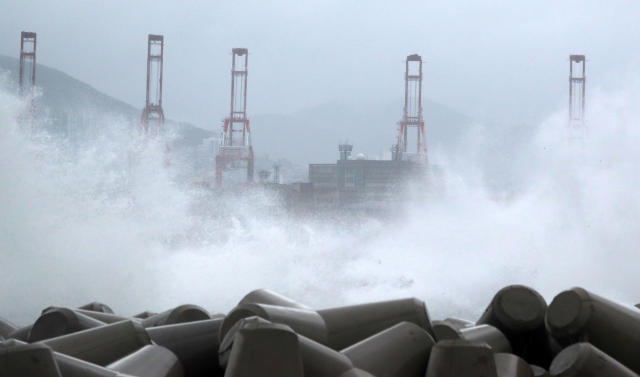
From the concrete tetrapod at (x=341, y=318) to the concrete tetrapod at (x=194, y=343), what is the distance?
12.4 inches

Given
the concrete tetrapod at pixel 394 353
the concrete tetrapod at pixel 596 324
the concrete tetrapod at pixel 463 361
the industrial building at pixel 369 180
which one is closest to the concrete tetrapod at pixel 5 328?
the concrete tetrapod at pixel 394 353

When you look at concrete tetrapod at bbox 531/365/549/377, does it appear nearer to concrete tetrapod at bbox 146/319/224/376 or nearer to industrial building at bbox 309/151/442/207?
concrete tetrapod at bbox 146/319/224/376

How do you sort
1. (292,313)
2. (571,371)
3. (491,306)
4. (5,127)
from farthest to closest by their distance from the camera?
(5,127) → (491,306) → (292,313) → (571,371)

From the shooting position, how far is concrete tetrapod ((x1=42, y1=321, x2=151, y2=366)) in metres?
3.93

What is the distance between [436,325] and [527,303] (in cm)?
74

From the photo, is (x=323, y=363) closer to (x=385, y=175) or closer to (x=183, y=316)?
(x=183, y=316)

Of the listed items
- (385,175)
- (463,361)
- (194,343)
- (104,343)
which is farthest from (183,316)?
(385,175)

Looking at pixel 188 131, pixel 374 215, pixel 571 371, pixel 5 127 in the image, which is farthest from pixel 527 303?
pixel 188 131

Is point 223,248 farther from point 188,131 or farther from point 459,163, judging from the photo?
point 188,131

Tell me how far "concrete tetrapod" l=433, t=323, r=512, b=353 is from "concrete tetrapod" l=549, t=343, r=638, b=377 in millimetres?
757

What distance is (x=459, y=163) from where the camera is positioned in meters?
54.3

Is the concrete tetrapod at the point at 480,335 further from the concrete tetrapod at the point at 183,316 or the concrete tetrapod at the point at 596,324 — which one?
the concrete tetrapod at the point at 183,316

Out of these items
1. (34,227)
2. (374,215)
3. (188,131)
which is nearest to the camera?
(34,227)

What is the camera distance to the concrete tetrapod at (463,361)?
3377 mm
